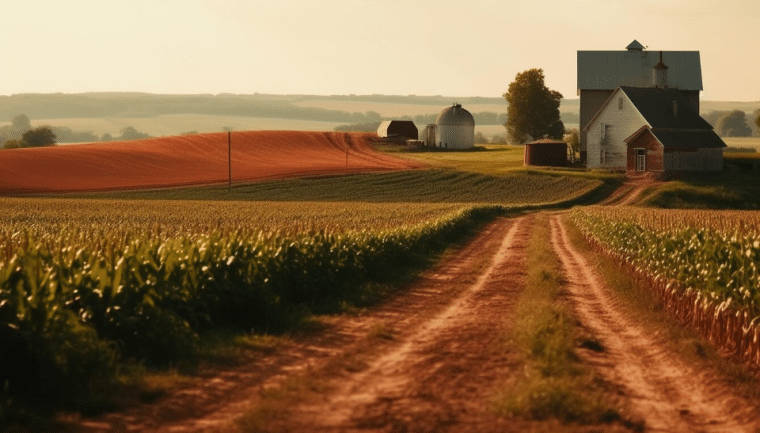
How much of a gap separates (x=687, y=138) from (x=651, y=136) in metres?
3.64

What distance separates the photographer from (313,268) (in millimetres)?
19188

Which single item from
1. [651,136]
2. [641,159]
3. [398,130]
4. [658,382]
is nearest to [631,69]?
[641,159]

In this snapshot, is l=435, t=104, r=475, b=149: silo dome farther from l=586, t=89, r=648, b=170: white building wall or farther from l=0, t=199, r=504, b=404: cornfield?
l=0, t=199, r=504, b=404: cornfield

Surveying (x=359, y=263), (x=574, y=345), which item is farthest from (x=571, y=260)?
(x=574, y=345)

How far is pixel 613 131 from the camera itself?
84125 mm

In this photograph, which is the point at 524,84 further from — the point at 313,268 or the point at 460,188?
the point at 313,268

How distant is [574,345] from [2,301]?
7.45m

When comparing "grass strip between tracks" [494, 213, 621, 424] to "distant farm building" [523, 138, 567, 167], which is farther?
"distant farm building" [523, 138, 567, 167]

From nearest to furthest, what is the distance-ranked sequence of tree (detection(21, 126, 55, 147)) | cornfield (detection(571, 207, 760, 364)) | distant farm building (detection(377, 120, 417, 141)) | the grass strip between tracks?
the grass strip between tracks → cornfield (detection(571, 207, 760, 364)) → distant farm building (detection(377, 120, 417, 141)) → tree (detection(21, 126, 55, 147))

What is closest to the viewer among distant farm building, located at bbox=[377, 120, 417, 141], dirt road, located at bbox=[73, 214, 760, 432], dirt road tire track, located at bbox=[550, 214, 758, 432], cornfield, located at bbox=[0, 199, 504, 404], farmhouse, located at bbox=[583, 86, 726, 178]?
dirt road, located at bbox=[73, 214, 760, 432]

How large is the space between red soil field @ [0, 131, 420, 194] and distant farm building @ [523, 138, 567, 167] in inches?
Result: 445

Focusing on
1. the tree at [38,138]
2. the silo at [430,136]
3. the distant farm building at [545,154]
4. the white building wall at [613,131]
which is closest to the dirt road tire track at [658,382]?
the white building wall at [613,131]

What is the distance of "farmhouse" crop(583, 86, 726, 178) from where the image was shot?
78438 mm

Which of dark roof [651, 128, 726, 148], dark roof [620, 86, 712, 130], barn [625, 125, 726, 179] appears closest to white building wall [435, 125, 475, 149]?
dark roof [620, 86, 712, 130]
